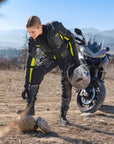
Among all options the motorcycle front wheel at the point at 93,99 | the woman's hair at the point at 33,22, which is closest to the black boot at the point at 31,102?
the woman's hair at the point at 33,22

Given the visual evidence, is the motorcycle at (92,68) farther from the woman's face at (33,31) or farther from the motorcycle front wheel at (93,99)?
the woman's face at (33,31)

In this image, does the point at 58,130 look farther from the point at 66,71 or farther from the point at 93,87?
the point at 93,87

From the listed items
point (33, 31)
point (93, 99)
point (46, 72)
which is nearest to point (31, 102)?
point (46, 72)

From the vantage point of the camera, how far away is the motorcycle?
3.94 meters

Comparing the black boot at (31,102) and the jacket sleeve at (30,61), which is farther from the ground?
the jacket sleeve at (30,61)

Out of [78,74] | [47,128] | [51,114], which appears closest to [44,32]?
[78,74]

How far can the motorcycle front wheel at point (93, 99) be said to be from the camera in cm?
379

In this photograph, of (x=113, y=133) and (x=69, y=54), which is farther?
(x=69, y=54)

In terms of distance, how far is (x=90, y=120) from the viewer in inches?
134

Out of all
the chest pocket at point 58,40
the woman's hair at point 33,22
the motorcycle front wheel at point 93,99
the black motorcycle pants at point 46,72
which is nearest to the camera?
the woman's hair at point 33,22

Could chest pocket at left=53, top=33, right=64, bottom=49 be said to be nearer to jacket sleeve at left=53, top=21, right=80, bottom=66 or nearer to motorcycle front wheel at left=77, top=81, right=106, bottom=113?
jacket sleeve at left=53, top=21, right=80, bottom=66

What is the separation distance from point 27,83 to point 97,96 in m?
1.57

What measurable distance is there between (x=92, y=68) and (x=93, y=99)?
0.66m

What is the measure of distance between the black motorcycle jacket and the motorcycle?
105cm
